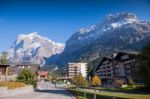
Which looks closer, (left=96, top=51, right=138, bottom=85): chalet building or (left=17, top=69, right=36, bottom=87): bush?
(left=17, top=69, right=36, bottom=87): bush

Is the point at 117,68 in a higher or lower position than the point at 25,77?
higher

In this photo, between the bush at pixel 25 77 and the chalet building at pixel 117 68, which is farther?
the chalet building at pixel 117 68

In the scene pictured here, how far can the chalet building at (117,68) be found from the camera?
119888 mm

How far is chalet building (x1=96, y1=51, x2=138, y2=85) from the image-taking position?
120m

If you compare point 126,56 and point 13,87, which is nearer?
point 13,87

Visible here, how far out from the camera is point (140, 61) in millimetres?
57188

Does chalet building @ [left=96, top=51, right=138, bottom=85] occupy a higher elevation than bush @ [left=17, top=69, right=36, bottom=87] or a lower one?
higher

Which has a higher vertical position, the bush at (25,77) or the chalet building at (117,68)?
the chalet building at (117,68)

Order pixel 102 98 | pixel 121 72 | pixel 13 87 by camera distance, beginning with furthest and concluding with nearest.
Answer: pixel 121 72, pixel 13 87, pixel 102 98

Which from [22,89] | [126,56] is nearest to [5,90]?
[22,89]

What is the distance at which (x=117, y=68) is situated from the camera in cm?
13750

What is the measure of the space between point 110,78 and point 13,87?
101975mm

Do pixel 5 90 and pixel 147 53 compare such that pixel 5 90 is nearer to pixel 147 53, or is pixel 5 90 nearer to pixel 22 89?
pixel 22 89

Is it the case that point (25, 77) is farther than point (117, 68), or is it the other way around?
point (117, 68)
